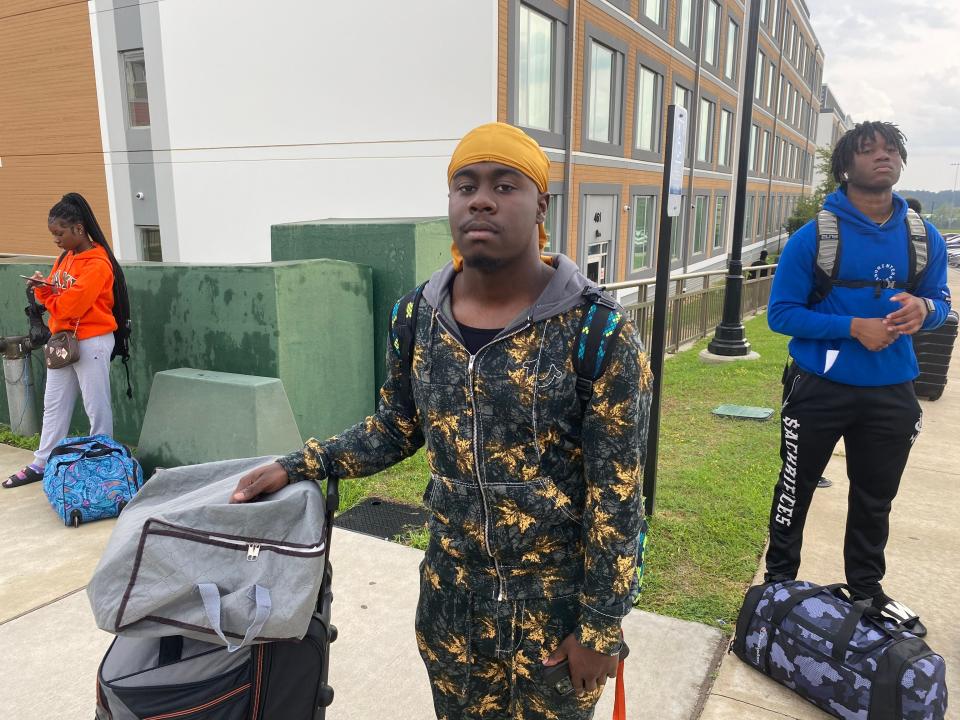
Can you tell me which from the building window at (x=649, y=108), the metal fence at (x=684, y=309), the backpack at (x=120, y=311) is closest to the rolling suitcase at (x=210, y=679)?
the backpack at (x=120, y=311)

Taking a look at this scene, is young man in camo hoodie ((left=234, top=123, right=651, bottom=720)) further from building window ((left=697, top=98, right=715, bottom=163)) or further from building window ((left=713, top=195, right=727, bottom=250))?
building window ((left=713, top=195, right=727, bottom=250))

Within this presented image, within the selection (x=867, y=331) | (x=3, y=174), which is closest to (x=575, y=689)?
(x=867, y=331)

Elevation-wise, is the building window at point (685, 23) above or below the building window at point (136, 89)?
above

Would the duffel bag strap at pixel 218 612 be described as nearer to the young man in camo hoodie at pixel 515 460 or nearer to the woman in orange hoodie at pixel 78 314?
the young man in camo hoodie at pixel 515 460

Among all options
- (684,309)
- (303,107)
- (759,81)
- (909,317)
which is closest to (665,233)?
(909,317)

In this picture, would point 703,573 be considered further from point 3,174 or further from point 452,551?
point 3,174

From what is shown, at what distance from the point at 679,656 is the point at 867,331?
1623mm

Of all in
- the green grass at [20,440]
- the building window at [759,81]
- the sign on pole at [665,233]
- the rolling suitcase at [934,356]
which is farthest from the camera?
the building window at [759,81]

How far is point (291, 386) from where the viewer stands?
200 inches

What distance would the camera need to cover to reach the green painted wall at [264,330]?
16.3 feet

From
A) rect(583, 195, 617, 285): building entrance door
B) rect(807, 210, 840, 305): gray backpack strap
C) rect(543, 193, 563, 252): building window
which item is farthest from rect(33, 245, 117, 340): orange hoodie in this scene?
rect(583, 195, 617, 285): building entrance door

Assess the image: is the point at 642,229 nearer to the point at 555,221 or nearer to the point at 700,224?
the point at 555,221

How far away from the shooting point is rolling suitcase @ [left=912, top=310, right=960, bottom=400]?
7574 millimetres

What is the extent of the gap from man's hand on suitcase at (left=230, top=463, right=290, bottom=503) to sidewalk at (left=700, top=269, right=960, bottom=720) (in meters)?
2.00
